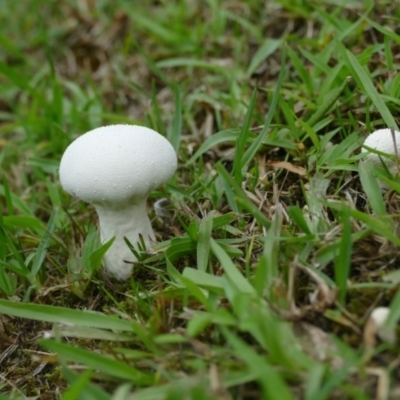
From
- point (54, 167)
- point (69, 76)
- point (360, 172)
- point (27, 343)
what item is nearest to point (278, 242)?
point (360, 172)

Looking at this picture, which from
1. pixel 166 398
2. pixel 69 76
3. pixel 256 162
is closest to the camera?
pixel 166 398

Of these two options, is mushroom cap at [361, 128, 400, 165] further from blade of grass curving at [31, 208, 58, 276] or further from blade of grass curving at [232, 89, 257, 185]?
blade of grass curving at [31, 208, 58, 276]

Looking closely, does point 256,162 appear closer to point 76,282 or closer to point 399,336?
point 76,282

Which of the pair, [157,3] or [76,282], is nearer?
[76,282]

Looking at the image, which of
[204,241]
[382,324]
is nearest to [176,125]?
[204,241]

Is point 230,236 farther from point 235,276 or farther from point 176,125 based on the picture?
point 176,125

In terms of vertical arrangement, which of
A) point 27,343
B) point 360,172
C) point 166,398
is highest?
point 360,172

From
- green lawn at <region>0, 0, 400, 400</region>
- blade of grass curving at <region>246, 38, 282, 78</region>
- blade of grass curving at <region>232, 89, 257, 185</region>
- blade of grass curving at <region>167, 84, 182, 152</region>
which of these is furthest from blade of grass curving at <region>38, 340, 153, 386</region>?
blade of grass curving at <region>246, 38, 282, 78</region>
